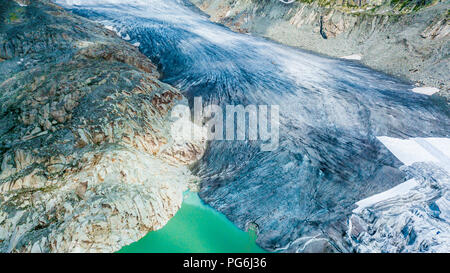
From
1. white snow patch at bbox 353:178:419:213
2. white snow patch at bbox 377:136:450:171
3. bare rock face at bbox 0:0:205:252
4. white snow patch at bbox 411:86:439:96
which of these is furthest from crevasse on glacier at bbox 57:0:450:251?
bare rock face at bbox 0:0:205:252

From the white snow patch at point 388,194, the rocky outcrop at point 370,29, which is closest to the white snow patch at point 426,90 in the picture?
the rocky outcrop at point 370,29

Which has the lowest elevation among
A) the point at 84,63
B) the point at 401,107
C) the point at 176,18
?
the point at 84,63

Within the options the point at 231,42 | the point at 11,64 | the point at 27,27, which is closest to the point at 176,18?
the point at 231,42

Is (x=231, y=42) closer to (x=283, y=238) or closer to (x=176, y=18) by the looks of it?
(x=176, y=18)

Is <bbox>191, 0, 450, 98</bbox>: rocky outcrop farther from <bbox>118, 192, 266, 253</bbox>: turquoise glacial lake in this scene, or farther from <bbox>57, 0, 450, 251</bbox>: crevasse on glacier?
<bbox>118, 192, 266, 253</bbox>: turquoise glacial lake

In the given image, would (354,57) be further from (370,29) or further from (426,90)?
(426,90)
